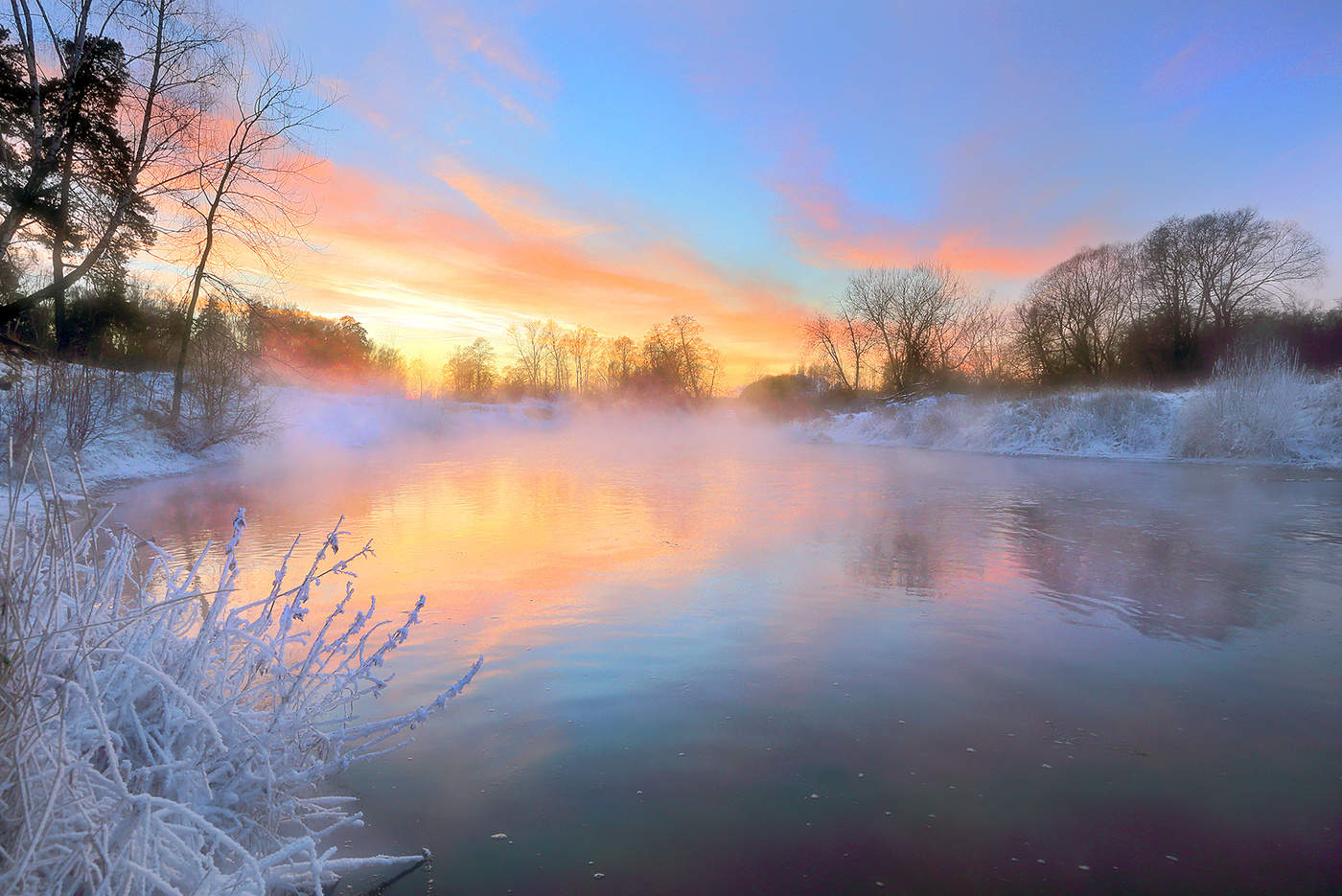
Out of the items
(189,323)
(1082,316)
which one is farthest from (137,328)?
(1082,316)

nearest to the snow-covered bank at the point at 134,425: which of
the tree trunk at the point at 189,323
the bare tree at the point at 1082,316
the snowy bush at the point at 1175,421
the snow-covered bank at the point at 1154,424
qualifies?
the tree trunk at the point at 189,323

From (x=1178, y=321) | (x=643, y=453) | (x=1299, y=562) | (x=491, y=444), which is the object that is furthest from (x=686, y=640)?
(x=1178, y=321)

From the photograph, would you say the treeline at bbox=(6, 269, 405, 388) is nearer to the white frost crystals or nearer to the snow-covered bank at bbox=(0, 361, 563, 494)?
the snow-covered bank at bbox=(0, 361, 563, 494)

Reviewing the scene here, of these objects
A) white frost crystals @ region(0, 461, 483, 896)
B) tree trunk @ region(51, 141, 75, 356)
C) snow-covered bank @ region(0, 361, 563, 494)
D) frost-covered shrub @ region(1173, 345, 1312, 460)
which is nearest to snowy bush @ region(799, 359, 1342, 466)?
frost-covered shrub @ region(1173, 345, 1312, 460)

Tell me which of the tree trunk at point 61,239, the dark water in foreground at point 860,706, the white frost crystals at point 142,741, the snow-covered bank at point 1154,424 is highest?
the tree trunk at point 61,239

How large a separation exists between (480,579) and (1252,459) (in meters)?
21.6

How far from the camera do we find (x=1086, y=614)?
18.1 ft

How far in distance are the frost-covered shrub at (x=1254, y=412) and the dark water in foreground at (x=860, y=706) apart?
40.0ft

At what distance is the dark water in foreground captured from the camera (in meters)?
2.62

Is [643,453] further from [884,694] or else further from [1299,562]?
[884,694]

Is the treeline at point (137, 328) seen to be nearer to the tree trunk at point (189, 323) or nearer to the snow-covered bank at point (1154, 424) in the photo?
the tree trunk at point (189, 323)

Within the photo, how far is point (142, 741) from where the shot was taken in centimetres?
207

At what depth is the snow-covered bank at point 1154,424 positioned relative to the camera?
18.6m

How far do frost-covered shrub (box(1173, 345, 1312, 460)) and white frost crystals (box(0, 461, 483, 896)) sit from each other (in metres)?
23.3
